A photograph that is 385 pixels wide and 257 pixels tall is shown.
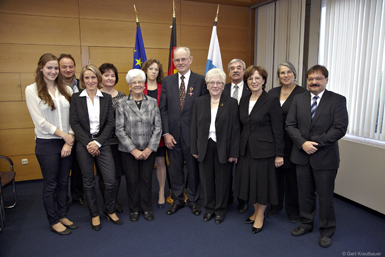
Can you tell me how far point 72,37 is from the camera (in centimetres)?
436

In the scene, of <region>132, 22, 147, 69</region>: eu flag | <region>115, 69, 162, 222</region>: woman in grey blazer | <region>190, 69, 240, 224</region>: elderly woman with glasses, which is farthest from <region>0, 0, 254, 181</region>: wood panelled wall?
<region>190, 69, 240, 224</region>: elderly woman with glasses

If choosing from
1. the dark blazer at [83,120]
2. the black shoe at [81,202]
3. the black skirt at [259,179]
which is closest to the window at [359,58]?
the black skirt at [259,179]

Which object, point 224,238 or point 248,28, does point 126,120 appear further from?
point 248,28

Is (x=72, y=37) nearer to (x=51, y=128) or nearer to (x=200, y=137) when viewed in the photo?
(x=51, y=128)

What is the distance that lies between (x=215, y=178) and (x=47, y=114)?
1.86m

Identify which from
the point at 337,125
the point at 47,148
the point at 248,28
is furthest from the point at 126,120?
the point at 248,28

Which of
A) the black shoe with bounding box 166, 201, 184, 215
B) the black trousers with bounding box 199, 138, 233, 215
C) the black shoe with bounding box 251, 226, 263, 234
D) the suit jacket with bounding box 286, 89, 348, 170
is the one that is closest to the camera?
the suit jacket with bounding box 286, 89, 348, 170

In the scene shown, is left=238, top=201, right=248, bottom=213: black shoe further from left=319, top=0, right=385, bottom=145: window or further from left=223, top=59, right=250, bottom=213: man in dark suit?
left=319, top=0, right=385, bottom=145: window

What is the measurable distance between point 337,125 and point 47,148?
9.07 feet

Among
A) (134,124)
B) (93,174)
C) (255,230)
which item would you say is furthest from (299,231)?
(93,174)

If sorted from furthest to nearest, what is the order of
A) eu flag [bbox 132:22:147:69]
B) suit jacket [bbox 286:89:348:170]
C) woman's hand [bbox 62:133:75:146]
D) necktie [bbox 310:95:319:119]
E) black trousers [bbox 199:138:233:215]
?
eu flag [bbox 132:22:147:69]
black trousers [bbox 199:138:233:215]
woman's hand [bbox 62:133:75:146]
necktie [bbox 310:95:319:119]
suit jacket [bbox 286:89:348:170]

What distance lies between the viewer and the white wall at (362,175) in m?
3.14

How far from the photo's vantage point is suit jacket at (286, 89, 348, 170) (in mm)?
2387

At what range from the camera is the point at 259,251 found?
2.43 meters
